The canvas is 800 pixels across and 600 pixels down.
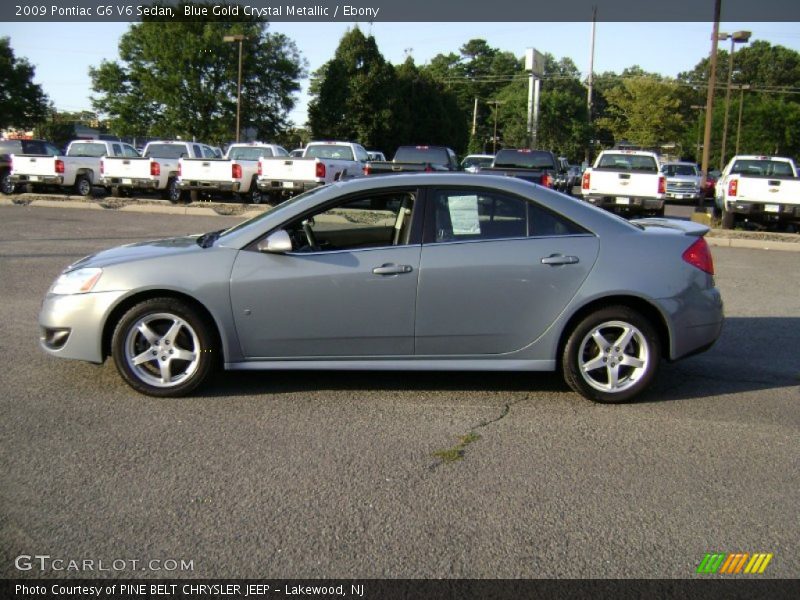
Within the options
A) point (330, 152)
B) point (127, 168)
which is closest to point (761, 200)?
point (330, 152)

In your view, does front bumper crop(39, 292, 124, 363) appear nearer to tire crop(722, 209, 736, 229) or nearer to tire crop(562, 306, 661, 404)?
tire crop(562, 306, 661, 404)

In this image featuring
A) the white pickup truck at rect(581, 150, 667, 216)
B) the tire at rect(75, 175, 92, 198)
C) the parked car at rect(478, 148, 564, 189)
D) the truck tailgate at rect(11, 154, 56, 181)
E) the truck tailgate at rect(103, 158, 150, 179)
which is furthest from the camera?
the tire at rect(75, 175, 92, 198)

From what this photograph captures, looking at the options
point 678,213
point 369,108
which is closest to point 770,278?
point 678,213

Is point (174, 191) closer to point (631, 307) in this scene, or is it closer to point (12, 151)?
point (12, 151)

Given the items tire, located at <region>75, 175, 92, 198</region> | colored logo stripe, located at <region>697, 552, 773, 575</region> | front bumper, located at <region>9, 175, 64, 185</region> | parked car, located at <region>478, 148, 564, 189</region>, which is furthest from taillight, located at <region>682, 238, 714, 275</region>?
tire, located at <region>75, 175, 92, 198</region>

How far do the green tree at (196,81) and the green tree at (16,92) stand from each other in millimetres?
5263

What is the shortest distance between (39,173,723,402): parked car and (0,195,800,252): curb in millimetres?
10481

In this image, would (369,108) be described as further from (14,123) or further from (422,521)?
(422,521)

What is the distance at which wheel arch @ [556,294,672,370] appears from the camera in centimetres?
549

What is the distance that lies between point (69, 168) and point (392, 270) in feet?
69.5

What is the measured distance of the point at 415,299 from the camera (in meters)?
5.36

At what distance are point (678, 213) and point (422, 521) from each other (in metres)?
26.8

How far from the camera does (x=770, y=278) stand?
37.6ft

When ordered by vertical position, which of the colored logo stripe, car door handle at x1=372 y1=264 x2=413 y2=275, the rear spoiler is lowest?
the colored logo stripe
